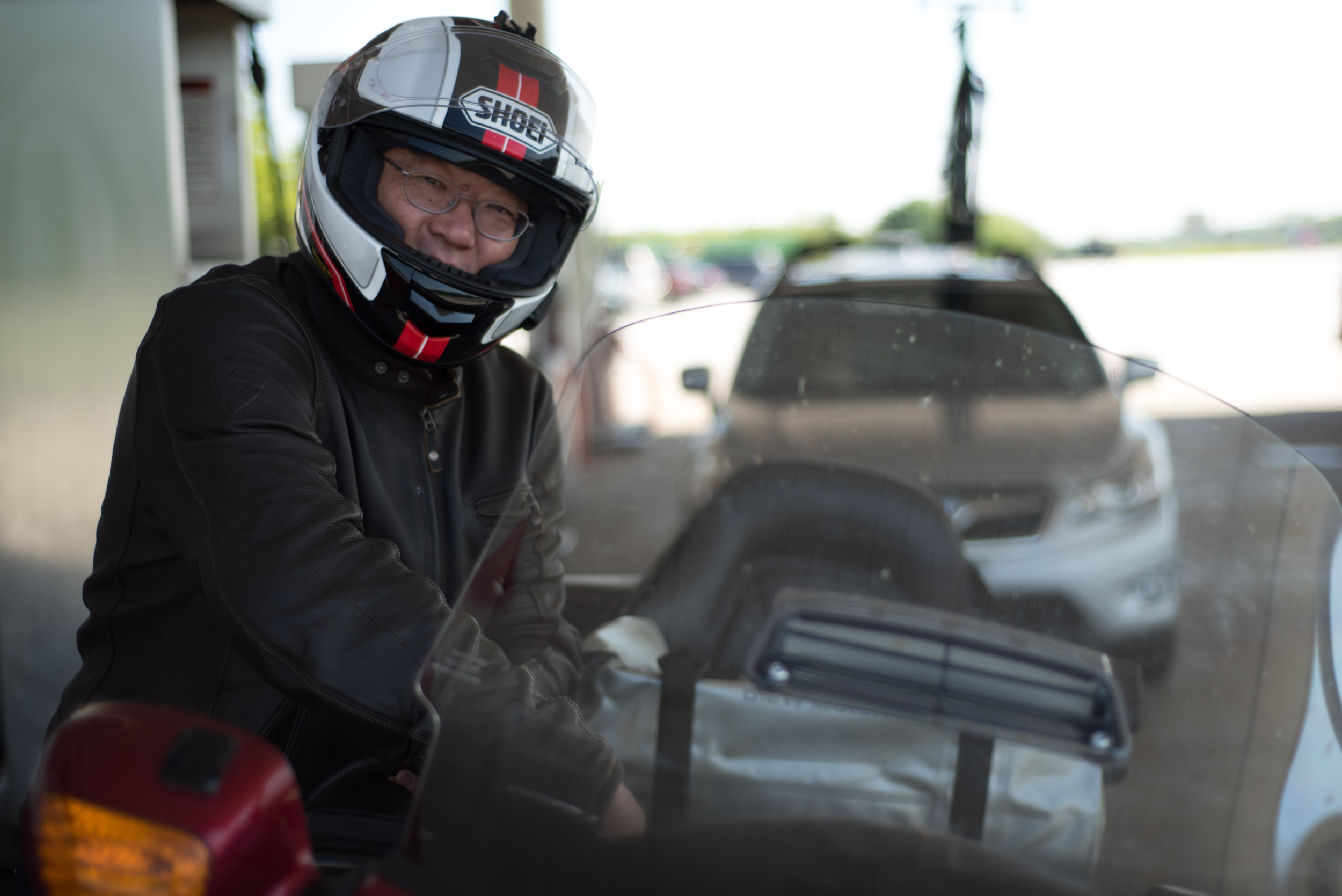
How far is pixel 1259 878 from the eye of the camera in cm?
74

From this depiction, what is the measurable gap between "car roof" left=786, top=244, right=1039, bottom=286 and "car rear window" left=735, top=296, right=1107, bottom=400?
2112mm

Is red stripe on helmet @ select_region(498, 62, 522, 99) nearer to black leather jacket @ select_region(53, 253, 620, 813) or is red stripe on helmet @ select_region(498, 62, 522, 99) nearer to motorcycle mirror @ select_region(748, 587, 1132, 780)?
black leather jacket @ select_region(53, 253, 620, 813)

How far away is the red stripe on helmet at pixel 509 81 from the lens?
140cm

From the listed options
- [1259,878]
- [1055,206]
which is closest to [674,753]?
[1259,878]

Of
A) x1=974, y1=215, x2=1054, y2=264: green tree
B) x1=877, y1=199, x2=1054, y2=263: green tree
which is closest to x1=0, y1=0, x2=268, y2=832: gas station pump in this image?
x1=877, y1=199, x2=1054, y2=263: green tree

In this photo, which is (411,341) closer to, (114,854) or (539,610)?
(539,610)

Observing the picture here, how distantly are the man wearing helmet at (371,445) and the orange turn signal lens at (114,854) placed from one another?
0.25m

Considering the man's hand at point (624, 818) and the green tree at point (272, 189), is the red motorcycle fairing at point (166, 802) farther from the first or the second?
the green tree at point (272, 189)

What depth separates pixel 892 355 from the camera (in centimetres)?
95

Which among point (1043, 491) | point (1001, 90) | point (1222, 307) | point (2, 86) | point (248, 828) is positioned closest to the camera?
point (248, 828)

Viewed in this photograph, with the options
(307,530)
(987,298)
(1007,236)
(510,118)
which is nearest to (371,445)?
(307,530)

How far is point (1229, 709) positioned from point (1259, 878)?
13 centimetres

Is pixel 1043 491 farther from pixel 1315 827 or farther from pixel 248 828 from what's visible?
pixel 248 828

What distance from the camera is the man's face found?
4.72 ft
